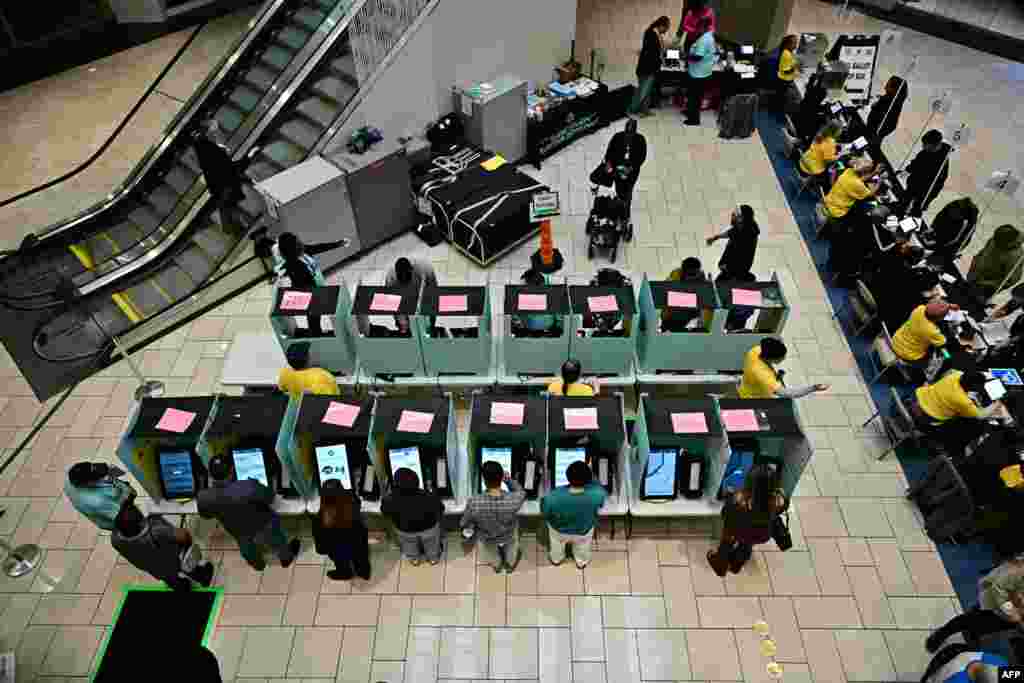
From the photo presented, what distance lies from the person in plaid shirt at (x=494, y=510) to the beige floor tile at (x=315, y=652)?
145 cm

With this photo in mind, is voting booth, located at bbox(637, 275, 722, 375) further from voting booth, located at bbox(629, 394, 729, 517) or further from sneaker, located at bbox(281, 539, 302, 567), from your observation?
sneaker, located at bbox(281, 539, 302, 567)

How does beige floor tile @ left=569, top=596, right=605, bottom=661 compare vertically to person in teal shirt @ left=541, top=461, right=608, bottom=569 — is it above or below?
below

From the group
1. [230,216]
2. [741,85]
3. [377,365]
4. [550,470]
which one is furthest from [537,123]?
[550,470]

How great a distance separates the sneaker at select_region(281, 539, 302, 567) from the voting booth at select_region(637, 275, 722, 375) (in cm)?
362

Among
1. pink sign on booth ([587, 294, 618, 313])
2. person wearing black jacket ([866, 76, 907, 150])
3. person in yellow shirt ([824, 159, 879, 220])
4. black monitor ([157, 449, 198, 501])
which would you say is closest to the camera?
black monitor ([157, 449, 198, 501])

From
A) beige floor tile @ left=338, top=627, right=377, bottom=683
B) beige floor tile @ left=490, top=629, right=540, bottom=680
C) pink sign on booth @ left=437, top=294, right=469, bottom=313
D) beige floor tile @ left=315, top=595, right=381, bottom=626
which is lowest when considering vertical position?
beige floor tile @ left=338, top=627, right=377, bottom=683

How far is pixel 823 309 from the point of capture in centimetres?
834

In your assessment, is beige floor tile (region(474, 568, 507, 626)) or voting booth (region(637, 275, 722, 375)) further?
voting booth (region(637, 275, 722, 375))

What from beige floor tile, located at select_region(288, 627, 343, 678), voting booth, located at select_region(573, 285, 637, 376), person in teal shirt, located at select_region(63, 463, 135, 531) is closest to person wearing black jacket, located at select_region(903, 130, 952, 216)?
voting booth, located at select_region(573, 285, 637, 376)

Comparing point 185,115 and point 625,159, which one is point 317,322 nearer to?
point 625,159

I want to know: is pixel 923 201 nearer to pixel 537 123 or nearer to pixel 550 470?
pixel 537 123

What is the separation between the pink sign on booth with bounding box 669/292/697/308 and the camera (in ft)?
20.8

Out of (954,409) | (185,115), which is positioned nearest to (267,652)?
(954,409)

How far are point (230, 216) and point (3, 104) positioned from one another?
6.29 meters
